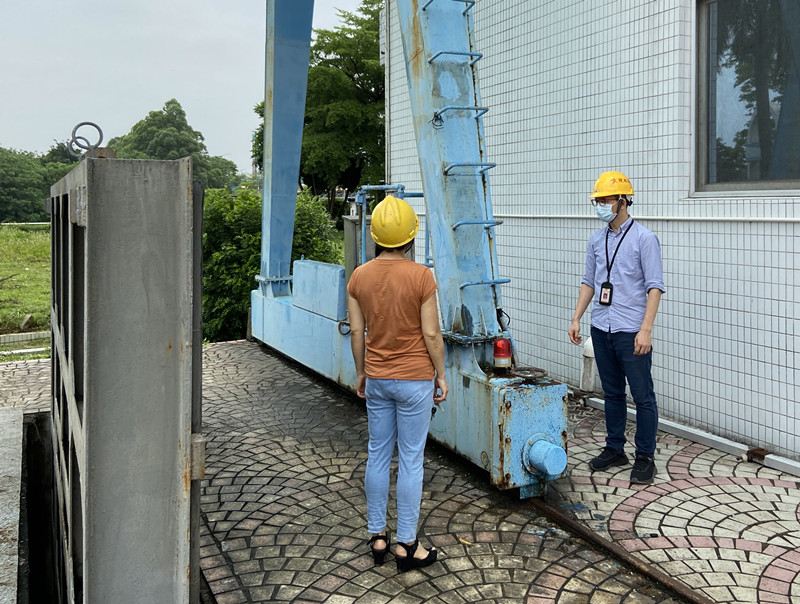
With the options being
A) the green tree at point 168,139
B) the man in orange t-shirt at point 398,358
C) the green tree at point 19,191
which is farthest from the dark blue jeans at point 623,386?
the green tree at point 168,139

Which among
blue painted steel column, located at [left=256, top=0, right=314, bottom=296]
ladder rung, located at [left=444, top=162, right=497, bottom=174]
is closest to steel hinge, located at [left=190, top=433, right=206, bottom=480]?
ladder rung, located at [left=444, top=162, right=497, bottom=174]

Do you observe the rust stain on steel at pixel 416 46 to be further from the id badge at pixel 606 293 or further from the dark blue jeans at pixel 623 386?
the dark blue jeans at pixel 623 386

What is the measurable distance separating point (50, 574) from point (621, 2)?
6768 mm

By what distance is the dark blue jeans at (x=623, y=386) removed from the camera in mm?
4527

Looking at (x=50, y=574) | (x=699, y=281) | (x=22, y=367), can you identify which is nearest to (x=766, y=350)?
(x=699, y=281)

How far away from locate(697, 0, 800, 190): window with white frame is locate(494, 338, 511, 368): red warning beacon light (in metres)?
2.26

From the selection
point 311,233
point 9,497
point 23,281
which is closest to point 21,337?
point 311,233

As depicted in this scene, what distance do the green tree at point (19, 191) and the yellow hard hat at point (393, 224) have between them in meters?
61.8

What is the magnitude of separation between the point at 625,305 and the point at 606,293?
15 cm

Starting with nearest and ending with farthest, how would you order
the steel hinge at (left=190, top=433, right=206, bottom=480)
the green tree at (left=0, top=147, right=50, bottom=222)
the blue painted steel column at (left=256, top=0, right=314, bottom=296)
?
1. the steel hinge at (left=190, top=433, right=206, bottom=480)
2. the blue painted steel column at (left=256, top=0, right=314, bottom=296)
3. the green tree at (left=0, top=147, right=50, bottom=222)

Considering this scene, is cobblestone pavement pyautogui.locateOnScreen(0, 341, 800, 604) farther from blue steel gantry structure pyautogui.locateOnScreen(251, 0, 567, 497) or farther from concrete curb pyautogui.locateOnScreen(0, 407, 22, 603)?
concrete curb pyautogui.locateOnScreen(0, 407, 22, 603)

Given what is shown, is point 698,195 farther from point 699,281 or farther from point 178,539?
point 178,539

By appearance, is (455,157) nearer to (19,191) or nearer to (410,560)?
(410,560)

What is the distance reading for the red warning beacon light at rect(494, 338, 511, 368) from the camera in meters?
4.56
